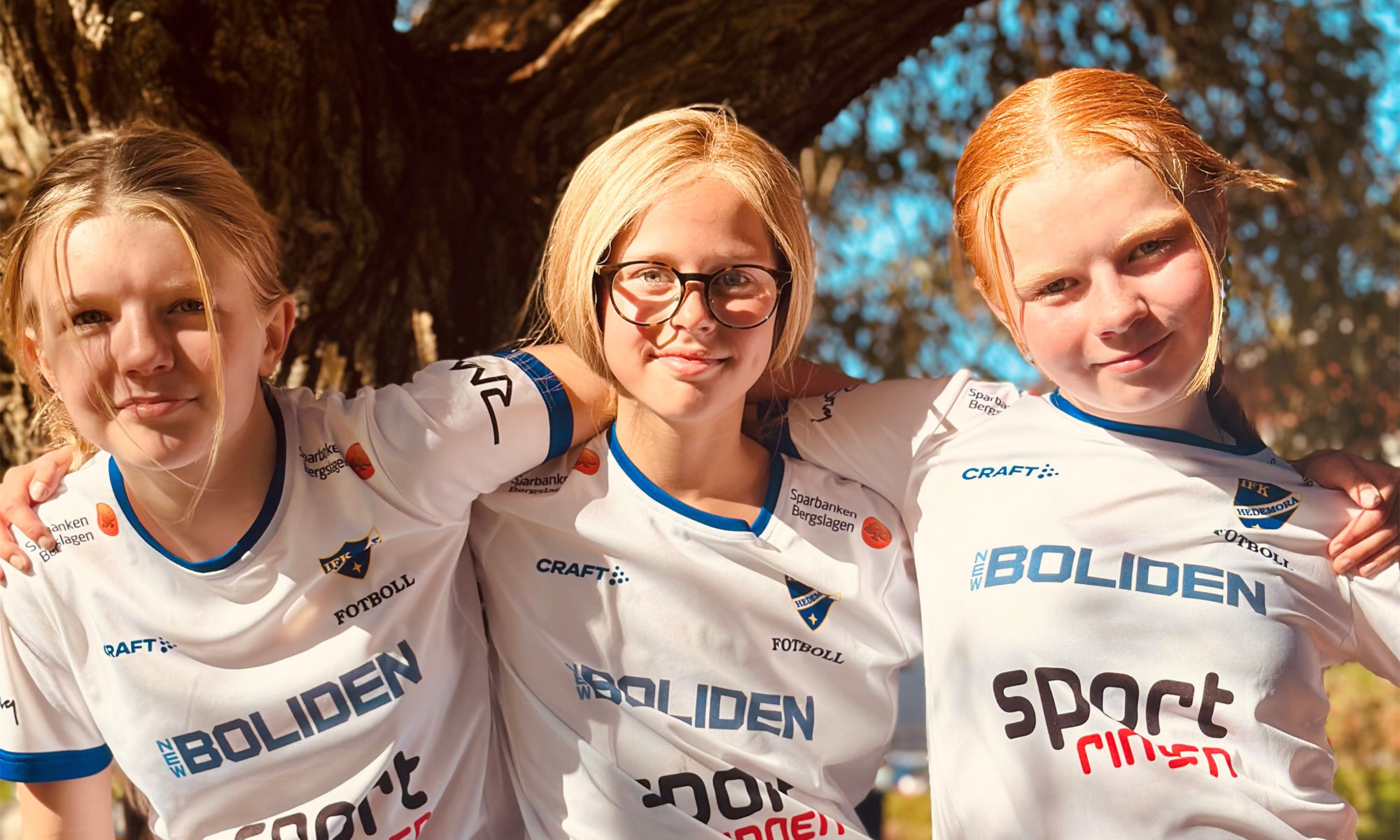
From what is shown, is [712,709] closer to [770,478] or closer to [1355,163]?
[770,478]

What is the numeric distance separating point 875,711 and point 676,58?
1562mm

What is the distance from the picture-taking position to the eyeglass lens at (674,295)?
2.23m

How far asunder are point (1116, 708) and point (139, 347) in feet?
6.04

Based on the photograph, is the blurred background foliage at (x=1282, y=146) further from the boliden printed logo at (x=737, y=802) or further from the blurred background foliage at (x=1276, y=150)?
the boliden printed logo at (x=737, y=802)

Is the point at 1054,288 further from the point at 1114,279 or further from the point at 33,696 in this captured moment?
the point at 33,696

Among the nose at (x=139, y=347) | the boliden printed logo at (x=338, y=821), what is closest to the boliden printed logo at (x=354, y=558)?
the boliden printed logo at (x=338, y=821)

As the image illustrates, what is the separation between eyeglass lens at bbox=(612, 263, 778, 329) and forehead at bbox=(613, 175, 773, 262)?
3 centimetres

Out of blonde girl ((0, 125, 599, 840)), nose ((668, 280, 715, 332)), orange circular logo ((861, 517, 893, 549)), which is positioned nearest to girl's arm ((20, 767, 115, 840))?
blonde girl ((0, 125, 599, 840))

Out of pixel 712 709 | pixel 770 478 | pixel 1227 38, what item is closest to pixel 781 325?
pixel 770 478

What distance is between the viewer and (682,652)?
237cm

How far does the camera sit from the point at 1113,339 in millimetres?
2098

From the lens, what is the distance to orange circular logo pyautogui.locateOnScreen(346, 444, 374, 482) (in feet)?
7.57

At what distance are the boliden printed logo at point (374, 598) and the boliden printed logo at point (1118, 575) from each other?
3.63ft

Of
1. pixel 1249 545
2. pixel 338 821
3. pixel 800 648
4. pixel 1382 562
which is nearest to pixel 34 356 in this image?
pixel 338 821
